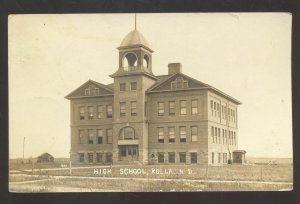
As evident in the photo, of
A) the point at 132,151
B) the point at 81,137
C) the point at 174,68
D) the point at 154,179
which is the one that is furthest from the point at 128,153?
the point at 174,68

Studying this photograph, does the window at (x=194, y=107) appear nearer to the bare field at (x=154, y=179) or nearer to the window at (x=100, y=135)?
the bare field at (x=154, y=179)

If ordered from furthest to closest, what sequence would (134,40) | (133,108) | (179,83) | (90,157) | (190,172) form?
1. (133,108)
2. (179,83)
3. (90,157)
4. (134,40)
5. (190,172)

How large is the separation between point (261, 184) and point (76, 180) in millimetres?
3604

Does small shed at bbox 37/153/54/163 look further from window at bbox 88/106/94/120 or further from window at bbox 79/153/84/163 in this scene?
window at bbox 88/106/94/120

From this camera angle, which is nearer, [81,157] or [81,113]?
[81,157]

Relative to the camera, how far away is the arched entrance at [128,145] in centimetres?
1289

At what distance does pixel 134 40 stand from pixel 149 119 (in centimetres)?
305

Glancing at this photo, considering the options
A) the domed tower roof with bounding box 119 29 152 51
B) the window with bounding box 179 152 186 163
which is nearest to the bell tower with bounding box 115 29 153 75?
the domed tower roof with bounding box 119 29 152 51

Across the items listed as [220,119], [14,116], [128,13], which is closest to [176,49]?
[128,13]

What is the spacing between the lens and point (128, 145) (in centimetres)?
1422

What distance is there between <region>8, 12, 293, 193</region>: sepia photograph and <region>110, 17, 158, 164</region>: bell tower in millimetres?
91

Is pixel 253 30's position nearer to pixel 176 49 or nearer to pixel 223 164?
pixel 176 49

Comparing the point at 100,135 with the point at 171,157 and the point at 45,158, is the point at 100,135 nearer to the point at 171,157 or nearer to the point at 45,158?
the point at 171,157

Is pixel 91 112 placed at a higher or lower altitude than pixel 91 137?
higher
